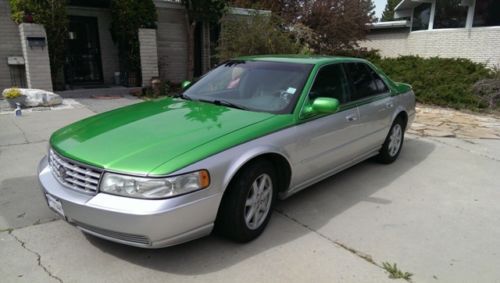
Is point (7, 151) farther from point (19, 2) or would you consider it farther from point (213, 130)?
point (19, 2)

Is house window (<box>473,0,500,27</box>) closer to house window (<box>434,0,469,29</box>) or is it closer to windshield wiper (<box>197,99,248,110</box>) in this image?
house window (<box>434,0,469,29</box>)

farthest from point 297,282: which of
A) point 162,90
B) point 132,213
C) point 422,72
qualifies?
point 422,72

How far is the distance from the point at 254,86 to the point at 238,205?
1478 millimetres

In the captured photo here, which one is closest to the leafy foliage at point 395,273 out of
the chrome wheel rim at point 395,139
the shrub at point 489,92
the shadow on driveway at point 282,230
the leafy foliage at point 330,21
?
the shadow on driveway at point 282,230

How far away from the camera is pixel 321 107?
3.49m

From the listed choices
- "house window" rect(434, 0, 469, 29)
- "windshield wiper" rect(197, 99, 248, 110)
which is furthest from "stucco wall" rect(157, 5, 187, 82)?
"house window" rect(434, 0, 469, 29)

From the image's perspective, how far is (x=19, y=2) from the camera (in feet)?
31.4

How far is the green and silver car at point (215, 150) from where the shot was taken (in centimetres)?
255

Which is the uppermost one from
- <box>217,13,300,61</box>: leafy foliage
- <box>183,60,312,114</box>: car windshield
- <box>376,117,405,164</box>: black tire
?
<box>217,13,300,61</box>: leafy foliage

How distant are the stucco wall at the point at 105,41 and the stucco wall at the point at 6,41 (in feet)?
6.62

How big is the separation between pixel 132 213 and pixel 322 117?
6.94 ft

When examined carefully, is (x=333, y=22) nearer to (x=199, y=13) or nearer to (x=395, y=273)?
(x=199, y=13)

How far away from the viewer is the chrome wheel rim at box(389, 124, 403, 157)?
5.32 m

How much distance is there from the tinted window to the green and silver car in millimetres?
20
